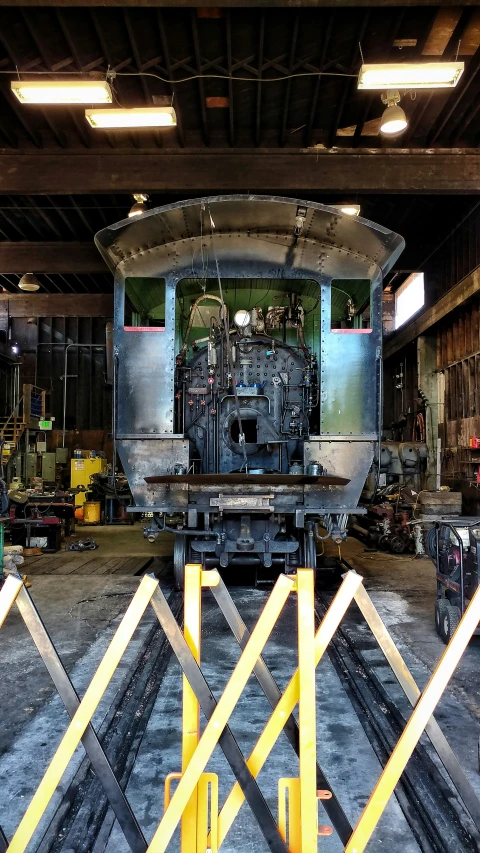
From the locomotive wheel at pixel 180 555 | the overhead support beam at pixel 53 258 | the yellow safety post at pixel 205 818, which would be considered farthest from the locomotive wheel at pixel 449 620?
the overhead support beam at pixel 53 258

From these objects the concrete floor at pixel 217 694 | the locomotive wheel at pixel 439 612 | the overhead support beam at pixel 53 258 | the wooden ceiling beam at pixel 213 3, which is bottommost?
the concrete floor at pixel 217 694

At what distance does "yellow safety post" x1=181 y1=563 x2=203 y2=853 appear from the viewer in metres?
1.93

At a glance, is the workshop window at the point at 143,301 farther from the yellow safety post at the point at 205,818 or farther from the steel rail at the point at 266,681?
the yellow safety post at the point at 205,818

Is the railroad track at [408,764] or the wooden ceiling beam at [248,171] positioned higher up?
the wooden ceiling beam at [248,171]

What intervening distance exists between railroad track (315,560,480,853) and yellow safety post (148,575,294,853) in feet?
3.32

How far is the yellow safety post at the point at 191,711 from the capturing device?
76.0 inches

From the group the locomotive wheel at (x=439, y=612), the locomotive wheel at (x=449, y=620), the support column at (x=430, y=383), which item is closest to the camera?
the locomotive wheel at (x=449, y=620)

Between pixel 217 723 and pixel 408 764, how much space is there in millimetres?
1452

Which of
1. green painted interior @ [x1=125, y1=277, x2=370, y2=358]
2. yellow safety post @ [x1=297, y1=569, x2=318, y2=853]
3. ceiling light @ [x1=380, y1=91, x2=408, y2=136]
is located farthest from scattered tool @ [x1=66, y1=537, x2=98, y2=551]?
yellow safety post @ [x1=297, y1=569, x2=318, y2=853]

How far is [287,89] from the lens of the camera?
702 centimetres

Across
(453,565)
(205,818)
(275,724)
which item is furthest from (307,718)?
(453,565)

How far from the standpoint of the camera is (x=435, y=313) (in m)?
13.0

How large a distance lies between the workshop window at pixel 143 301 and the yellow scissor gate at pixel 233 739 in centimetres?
410

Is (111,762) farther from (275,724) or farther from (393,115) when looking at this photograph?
(393,115)
